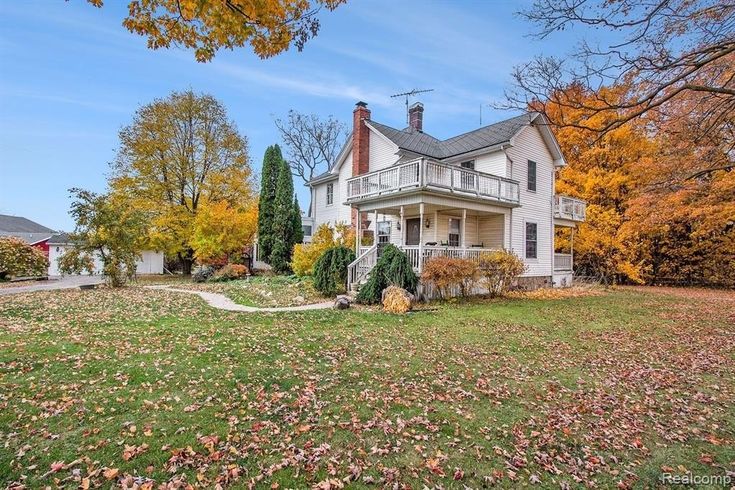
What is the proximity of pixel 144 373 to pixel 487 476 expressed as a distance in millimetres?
4713

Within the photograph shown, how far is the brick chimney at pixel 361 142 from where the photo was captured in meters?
19.4

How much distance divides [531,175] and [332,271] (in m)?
11.4


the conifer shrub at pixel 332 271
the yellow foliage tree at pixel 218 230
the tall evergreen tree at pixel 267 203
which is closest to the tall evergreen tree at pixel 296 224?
the tall evergreen tree at pixel 267 203

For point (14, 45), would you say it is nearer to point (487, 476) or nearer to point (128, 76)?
point (128, 76)

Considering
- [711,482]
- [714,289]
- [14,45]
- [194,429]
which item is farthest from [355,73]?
[714,289]

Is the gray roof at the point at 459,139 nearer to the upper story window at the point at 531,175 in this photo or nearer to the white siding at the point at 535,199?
the white siding at the point at 535,199

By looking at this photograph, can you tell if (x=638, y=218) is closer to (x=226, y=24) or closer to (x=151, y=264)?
(x=226, y=24)

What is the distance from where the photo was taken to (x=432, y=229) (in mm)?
16547

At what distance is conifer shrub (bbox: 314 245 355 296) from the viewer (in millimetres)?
13867

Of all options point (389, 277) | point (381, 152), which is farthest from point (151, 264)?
point (389, 277)

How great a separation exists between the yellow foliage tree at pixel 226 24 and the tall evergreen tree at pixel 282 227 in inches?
660

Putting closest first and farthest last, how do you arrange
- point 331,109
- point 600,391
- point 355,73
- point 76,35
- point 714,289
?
1. point 600,391
2. point 76,35
3. point 355,73
4. point 714,289
5. point 331,109

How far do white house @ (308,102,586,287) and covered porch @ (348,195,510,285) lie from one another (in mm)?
45

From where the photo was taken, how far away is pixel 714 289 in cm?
2006
